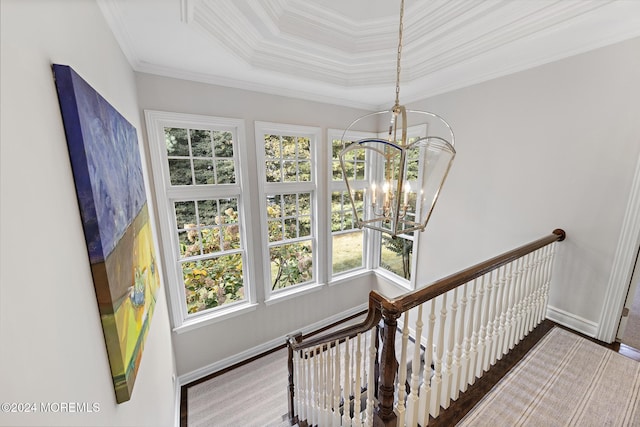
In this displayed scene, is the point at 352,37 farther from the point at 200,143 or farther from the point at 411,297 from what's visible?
the point at 411,297

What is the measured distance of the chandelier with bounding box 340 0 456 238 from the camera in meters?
1.19

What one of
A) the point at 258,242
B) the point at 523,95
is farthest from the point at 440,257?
the point at 258,242

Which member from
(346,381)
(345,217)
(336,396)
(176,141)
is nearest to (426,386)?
(346,381)

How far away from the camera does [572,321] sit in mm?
2027

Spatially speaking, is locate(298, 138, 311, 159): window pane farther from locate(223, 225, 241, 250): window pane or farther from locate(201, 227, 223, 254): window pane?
locate(201, 227, 223, 254): window pane

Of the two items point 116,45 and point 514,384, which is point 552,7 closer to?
point 514,384

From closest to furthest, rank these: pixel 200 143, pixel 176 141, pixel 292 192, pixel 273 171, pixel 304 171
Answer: pixel 176 141 < pixel 200 143 < pixel 273 171 < pixel 292 192 < pixel 304 171

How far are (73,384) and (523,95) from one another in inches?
130

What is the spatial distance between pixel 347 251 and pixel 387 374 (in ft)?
8.87

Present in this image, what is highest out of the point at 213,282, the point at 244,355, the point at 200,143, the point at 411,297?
the point at 200,143

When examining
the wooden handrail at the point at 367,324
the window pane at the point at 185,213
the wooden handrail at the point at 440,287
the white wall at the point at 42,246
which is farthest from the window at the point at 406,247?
the white wall at the point at 42,246

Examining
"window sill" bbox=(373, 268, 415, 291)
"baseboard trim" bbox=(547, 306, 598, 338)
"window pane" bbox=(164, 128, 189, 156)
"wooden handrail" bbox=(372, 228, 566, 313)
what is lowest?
"window sill" bbox=(373, 268, 415, 291)

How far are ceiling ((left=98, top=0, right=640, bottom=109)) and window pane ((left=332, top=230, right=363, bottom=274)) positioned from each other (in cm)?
212

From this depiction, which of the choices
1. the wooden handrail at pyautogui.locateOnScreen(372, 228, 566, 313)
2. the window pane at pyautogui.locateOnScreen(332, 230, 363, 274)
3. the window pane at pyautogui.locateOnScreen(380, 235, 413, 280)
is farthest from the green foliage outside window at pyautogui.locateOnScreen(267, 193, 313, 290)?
the wooden handrail at pyautogui.locateOnScreen(372, 228, 566, 313)
